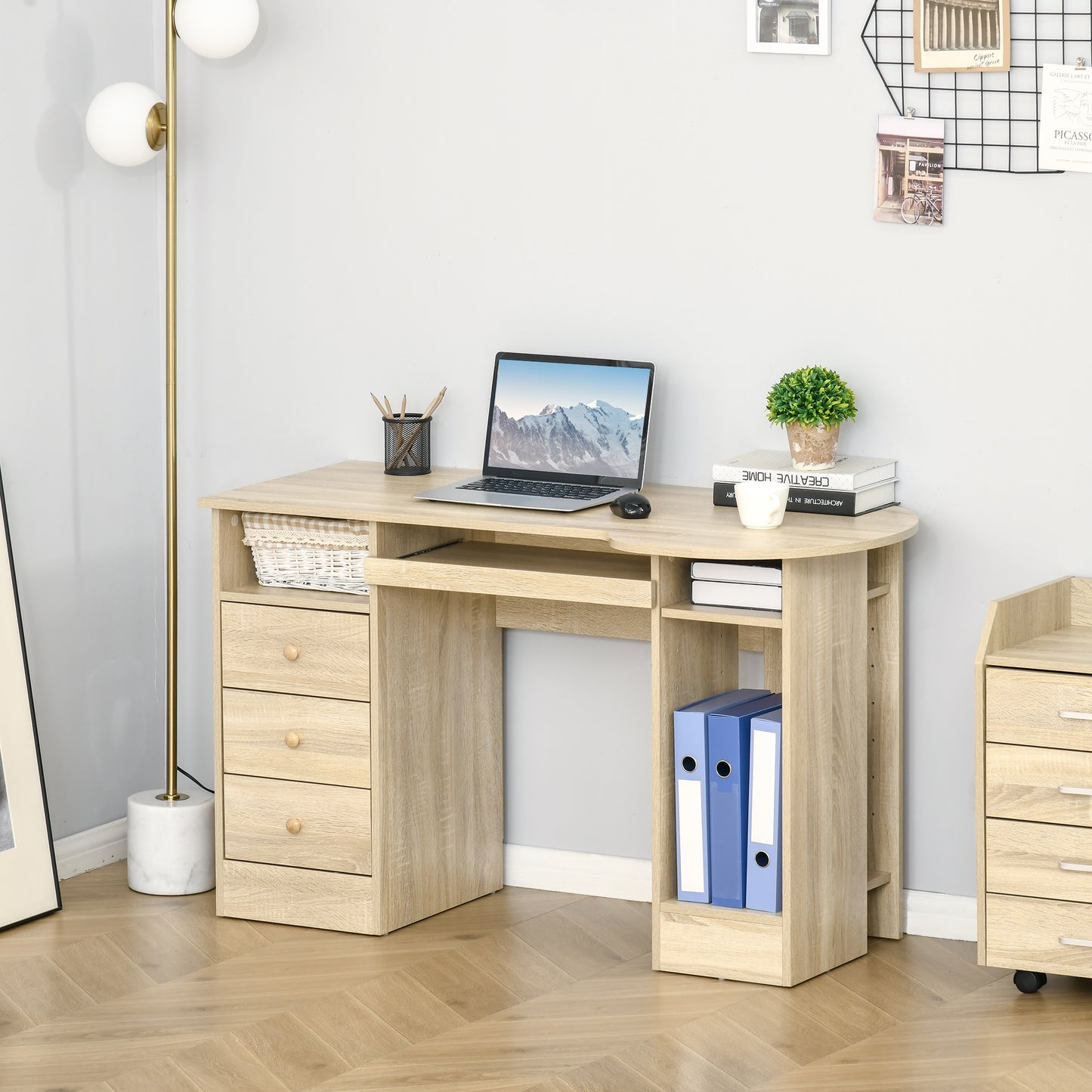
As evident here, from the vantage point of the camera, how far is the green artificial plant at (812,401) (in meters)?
3.03

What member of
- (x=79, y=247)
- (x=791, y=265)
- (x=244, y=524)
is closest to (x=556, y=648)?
(x=244, y=524)

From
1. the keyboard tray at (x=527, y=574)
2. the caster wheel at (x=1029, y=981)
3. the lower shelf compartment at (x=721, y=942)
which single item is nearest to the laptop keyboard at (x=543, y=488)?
the keyboard tray at (x=527, y=574)

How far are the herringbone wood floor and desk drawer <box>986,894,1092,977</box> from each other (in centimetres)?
9

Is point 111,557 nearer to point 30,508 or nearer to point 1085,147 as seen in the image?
point 30,508

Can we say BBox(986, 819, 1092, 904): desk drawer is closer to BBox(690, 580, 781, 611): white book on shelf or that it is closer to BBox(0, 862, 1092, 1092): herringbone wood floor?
BBox(0, 862, 1092, 1092): herringbone wood floor

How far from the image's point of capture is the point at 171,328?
3.43 m

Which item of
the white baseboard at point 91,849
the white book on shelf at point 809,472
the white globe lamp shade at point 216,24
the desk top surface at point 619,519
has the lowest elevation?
the white baseboard at point 91,849

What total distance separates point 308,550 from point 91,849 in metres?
0.89

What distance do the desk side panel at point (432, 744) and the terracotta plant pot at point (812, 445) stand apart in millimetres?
692

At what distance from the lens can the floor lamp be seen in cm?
328

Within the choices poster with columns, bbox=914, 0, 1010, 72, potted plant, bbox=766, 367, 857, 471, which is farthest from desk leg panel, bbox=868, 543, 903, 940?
poster with columns, bbox=914, 0, 1010, 72

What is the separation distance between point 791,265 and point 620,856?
47.0 inches

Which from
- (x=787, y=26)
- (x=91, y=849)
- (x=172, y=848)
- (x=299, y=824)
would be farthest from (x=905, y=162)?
(x=91, y=849)

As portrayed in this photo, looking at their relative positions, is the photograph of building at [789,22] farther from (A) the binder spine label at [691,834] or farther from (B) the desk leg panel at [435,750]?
(A) the binder spine label at [691,834]
